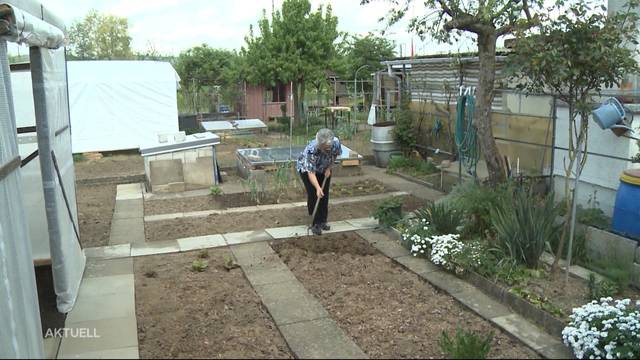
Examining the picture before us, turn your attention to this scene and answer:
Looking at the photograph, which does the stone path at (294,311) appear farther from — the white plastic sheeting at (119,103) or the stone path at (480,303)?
the white plastic sheeting at (119,103)

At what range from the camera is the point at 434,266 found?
5.63 meters

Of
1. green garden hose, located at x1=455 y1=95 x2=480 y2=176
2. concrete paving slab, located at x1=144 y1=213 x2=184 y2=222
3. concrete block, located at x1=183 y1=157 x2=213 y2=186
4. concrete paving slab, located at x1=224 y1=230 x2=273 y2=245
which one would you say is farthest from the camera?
concrete block, located at x1=183 y1=157 x2=213 y2=186

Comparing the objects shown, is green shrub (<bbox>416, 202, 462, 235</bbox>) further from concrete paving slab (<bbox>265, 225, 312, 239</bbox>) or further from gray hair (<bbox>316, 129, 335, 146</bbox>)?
concrete paving slab (<bbox>265, 225, 312, 239</bbox>)

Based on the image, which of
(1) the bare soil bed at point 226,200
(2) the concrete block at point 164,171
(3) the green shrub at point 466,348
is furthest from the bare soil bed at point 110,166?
(3) the green shrub at point 466,348

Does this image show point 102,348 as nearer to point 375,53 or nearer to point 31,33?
point 31,33

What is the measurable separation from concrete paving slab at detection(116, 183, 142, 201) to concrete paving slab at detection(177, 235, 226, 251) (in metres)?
3.42

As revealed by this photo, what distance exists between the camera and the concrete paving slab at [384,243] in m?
6.15

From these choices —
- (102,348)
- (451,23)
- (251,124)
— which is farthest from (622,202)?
(251,124)

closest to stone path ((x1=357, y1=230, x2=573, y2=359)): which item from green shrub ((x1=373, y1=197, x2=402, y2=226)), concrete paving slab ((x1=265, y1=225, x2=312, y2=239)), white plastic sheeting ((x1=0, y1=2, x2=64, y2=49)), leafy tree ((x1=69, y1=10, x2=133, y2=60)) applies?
green shrub ((x1=373, y1=197, x2=402, y2=226))

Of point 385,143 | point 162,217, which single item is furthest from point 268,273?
point 385,143

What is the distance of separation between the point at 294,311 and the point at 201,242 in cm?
246

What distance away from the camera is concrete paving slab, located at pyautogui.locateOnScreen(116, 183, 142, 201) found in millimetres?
9852

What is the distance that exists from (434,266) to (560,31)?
254 cm

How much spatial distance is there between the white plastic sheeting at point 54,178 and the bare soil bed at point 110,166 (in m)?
7.09
